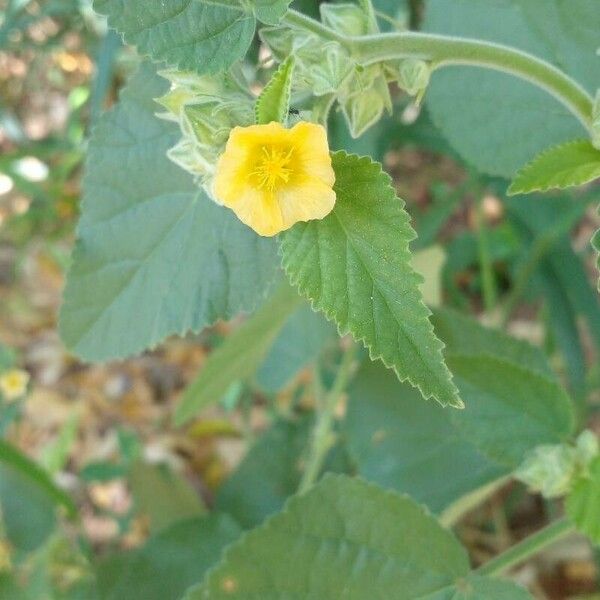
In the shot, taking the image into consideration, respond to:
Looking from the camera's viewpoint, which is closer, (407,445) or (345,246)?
(345,246)

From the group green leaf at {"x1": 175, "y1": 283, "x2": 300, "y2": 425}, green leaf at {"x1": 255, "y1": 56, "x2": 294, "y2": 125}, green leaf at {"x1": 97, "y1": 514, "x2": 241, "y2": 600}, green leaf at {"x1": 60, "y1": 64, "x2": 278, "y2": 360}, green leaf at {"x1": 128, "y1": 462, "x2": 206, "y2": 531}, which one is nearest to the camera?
green leaf at {"x1": 255, "y1": 56, "x2": 294, "y2": 125}

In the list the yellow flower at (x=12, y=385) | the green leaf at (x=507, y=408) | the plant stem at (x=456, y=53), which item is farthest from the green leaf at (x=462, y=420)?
the yellow flower at (x=12, y=385)

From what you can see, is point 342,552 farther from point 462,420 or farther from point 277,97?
point 277,97

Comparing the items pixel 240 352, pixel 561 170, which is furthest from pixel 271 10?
pixel 240 352

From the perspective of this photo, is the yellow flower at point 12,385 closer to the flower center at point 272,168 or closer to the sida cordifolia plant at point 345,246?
the sida cordifolia plant at point 345,246

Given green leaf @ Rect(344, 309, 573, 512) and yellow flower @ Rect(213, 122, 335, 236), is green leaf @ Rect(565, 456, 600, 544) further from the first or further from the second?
yellow flower @ Rect(213, 122, 335, 236)

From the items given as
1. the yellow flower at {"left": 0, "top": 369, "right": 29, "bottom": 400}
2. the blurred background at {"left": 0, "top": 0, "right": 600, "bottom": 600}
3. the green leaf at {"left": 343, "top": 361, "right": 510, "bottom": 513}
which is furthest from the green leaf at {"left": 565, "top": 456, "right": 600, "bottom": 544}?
the yellow flower at {"left": 0, "top": 369, "right": 29, "bottom": 400}
